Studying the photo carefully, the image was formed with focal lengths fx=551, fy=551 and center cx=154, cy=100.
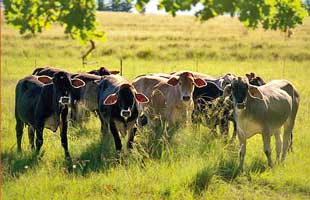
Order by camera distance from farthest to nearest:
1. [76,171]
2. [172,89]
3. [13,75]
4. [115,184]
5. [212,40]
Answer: [212,40] → [13,75] → [172,89] → [76,171] → [115,184]

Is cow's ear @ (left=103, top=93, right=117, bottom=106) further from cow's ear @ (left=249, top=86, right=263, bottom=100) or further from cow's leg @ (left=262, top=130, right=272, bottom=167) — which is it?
cow's leg @ (left=262, top=130, right=272, bottom=167)

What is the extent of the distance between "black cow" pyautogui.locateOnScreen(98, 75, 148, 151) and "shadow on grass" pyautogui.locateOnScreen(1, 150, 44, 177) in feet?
4.10

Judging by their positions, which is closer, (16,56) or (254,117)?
(254,117)

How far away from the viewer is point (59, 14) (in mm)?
5195

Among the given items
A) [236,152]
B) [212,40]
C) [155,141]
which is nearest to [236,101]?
[236,152]

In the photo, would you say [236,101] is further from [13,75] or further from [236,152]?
[13,75]

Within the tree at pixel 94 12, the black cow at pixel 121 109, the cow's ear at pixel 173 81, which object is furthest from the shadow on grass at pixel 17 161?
the tree at pixel 94 12

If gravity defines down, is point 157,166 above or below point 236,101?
below

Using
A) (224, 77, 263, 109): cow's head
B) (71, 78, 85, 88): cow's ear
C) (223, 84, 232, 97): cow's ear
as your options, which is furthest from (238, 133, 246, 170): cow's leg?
(71, 78, 85, 88): cow's ear

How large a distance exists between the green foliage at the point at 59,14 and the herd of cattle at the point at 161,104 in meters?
3.52

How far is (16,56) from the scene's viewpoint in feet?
83.5

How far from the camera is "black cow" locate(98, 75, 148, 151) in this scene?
882cm

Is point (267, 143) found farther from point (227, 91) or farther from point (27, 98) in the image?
point (27, 98)

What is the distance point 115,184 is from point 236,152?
2.35 meters
